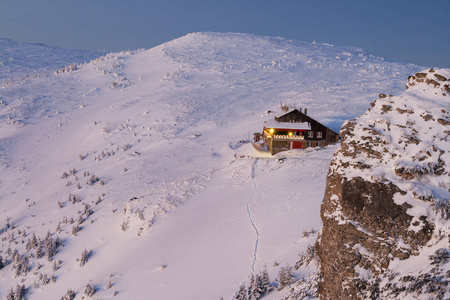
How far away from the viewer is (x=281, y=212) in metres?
27.8

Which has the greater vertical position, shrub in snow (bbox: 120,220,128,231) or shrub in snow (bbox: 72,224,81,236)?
shrub in snow (bbox: 120,220,128,231)

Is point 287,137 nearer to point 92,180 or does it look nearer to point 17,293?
point 92,180

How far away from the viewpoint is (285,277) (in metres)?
17.0

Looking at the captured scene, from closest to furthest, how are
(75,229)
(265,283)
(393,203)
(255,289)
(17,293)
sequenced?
(393,203) → (255,289) → (265,283) → (17,293) → (75,229)

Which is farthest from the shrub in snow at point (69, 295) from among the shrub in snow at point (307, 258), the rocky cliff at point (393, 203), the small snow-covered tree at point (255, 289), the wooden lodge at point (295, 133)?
the wooden lodge at point (295, 133)

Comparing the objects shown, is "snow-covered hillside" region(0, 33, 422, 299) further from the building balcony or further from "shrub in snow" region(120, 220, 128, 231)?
the building balcony

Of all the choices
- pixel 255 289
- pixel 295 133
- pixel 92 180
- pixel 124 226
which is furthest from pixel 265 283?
pixel 92 180

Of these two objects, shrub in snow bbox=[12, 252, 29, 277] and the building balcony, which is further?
the building balcony

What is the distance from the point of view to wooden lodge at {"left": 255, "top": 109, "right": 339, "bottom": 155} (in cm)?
4422

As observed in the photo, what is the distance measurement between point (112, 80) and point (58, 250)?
73.4 metres

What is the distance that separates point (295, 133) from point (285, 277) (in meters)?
29.6

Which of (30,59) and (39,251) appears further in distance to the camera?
(30,59)

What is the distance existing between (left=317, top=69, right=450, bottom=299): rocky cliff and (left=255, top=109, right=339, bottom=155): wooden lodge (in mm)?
36069

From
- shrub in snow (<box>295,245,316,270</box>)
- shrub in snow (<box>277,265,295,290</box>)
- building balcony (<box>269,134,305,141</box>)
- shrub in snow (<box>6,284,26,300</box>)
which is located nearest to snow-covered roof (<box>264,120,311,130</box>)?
building balcony (<box>269,134,305,141</box>)
